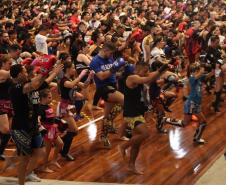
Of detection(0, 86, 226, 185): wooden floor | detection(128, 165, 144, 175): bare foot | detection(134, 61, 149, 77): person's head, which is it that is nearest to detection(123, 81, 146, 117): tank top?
detection(134, 61, 149, 77): person's head

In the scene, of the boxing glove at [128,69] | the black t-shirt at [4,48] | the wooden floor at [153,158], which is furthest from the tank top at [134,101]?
the black t-shirt at [4,48]

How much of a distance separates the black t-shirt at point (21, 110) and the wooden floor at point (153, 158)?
4.01 feet

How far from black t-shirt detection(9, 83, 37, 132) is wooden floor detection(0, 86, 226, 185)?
1223 mm

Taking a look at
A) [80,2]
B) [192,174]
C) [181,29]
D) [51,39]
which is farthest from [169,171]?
[80,2]

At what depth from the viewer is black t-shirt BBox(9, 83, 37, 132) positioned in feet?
18.2

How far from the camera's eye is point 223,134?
8539mm

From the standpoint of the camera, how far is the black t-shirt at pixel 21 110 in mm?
5559

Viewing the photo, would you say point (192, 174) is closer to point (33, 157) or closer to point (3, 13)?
point (33, 157)

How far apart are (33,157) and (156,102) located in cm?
321

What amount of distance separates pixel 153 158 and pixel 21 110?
2501 millimetres

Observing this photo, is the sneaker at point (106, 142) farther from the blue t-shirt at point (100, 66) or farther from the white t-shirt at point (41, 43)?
the white t-shirt at point (41, 43)

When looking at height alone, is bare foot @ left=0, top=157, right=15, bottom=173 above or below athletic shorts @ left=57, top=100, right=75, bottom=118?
below

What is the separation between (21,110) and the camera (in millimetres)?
5648

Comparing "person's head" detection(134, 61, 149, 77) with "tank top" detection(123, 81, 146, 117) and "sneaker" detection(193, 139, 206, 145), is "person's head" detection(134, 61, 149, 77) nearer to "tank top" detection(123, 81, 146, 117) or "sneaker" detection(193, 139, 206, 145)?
"tank top" detection(123, 81, 146, 117)
